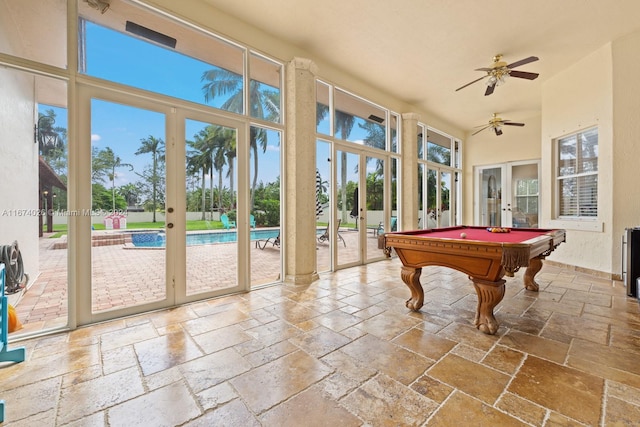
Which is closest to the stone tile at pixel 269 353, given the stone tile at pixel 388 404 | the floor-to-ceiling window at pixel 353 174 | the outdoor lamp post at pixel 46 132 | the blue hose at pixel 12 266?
the stone tile at pixel 388 404

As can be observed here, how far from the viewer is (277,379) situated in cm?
185

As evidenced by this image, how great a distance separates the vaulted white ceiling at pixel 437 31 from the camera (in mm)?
3473

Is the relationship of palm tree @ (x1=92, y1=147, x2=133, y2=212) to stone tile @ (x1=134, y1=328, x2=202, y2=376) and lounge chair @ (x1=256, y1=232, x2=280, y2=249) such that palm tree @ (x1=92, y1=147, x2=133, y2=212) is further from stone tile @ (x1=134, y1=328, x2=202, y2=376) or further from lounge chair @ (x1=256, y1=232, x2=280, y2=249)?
lounge chair @ (x1=256, y1=232, x2=280, y2=249)

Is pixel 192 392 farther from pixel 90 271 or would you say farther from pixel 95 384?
pixel 90 271

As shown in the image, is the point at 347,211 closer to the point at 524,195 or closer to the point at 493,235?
the point at 493,235

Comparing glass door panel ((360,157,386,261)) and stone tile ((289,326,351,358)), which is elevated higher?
glass door panel ((360,157,386,261))

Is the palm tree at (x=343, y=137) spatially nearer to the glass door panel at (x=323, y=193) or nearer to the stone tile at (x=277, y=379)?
the glass door panel at (x=323, y=193)

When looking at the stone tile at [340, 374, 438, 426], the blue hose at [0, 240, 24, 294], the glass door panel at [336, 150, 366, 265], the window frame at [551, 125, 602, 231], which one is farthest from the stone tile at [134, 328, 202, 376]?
the window frame at [551, 125, 602, 231]

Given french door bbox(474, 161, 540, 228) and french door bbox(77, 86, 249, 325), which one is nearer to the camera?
french door bbox(77, 86, 249, 325)

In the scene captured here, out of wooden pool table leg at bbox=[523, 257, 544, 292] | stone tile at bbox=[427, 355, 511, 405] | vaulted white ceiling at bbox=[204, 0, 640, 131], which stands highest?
vaulted white ceiling at bbox=[204, 0, 640, 131]

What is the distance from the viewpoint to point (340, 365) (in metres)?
2.01

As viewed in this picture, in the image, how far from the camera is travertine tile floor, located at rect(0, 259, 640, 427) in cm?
153

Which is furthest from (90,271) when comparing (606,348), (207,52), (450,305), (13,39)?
(606,348)

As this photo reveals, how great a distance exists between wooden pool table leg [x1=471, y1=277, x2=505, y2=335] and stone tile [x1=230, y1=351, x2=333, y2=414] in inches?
58.9
